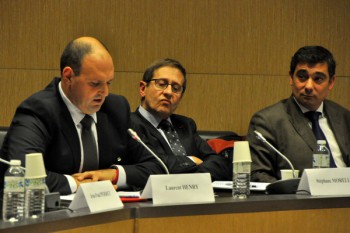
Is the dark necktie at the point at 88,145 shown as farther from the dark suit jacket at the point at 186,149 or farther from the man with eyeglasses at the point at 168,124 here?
the man with eyeglasses at the point at 168,124

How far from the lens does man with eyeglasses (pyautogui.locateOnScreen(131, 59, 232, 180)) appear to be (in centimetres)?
443

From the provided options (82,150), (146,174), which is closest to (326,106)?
(146,174)

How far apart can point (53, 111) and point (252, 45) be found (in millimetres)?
2776

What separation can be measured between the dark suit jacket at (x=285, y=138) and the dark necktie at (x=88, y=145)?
43.4 inches

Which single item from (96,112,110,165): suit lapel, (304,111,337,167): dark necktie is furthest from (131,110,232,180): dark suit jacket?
(304,111,337,167): dark necktie

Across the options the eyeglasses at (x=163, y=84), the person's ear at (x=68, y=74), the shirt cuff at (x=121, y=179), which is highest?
the person's ear at (x=68, y=74)

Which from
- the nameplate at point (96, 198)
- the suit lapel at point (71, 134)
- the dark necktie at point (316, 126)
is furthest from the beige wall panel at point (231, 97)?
the nameplate at point (96, 198)

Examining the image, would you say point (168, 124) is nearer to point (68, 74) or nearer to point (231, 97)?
point (68, 74)

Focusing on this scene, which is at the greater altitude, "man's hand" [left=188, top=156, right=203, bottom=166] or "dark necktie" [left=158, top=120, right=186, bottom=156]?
"dark necktie" [left=158, top=120, right=186, bottom=156]

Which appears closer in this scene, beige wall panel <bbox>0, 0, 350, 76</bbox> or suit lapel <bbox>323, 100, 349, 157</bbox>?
suit lapel <bbox>323, 100, 349, 157</bbox>

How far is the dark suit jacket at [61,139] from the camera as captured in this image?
330 cm

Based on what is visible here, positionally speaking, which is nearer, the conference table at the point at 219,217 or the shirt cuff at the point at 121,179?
the conference table at the point at 219,217

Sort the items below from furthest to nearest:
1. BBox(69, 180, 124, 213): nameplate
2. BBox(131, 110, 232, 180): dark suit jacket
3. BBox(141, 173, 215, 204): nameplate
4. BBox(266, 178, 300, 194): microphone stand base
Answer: BBox(131, 110, 232, 180): dark suit jacket
BBox(266, 178, 300, 194): microphone stand base
BBox(141, 173, 215, 204): nameplate
BBox(69, 180, 124, 213): nameplate

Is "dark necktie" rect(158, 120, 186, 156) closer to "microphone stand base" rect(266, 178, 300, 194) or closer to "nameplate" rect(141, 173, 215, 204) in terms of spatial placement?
"microphone stand base" rect(266, 178, 300, 194)
